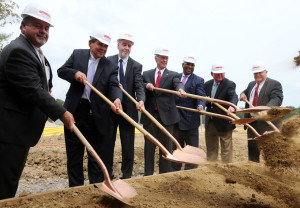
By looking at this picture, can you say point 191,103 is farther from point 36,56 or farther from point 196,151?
point 36,56

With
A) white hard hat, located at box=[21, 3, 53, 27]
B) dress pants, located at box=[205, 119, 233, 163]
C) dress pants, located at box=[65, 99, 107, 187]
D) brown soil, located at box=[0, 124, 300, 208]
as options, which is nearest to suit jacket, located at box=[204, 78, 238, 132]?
dress pants, located at box=[205, 119, 233, 163]

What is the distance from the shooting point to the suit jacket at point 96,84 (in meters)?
2.99

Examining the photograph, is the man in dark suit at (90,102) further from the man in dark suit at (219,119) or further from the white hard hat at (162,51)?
the man in dark suit at (219,119)

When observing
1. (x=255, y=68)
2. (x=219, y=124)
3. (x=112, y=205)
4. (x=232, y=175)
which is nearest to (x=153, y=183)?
(x=112, y=205)

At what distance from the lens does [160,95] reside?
4152 millimetres

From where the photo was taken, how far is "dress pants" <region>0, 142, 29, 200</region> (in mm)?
2049

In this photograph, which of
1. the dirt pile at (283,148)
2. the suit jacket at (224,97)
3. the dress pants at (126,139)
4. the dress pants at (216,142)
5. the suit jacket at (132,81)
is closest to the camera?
the dirt pile at (283,148)

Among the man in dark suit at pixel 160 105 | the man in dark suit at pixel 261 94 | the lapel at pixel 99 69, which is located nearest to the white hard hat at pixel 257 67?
the man in dark suit at pixel 261 94

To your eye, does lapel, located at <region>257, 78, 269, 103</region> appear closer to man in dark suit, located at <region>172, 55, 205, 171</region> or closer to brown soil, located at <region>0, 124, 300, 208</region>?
man in dark suit, located at <region>172, 55, 205, 171</region>

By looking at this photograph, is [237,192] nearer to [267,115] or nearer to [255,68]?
[267,115]

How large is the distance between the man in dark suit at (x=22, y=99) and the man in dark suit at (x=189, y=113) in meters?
2.60

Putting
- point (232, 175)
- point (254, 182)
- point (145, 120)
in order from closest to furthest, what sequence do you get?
point (254, 182) → point (232, 175) → point (145, 120)

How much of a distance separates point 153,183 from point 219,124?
86.5 inches

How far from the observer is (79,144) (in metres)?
3.07
